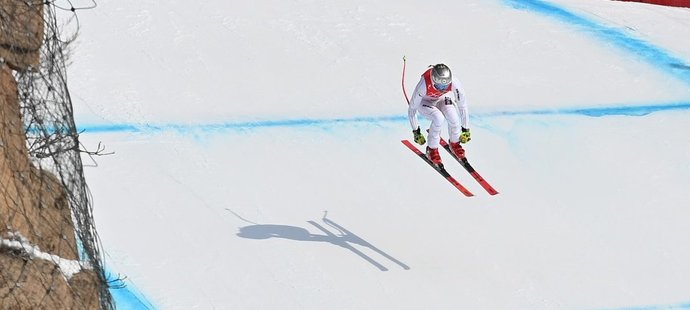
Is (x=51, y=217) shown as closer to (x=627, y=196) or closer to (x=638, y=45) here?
(x=627, y=196)

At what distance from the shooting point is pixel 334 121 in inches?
595

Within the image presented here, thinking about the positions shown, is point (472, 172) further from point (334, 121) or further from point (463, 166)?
point (334, 121)

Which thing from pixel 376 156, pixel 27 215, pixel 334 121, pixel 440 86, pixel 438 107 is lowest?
pixel 376 156

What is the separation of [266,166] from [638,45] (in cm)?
576

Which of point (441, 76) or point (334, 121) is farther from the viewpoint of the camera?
point (334, 121)

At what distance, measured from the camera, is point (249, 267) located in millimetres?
12570

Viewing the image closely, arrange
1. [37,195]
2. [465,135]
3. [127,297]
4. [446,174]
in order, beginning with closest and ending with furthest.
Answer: [37,195] → [127,297] → [465,135] → [446,174]

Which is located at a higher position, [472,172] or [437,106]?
[437,106]

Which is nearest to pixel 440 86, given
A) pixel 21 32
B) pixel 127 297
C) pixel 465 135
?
pixel 465 135

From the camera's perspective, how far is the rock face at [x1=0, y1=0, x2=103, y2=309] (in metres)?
8.14

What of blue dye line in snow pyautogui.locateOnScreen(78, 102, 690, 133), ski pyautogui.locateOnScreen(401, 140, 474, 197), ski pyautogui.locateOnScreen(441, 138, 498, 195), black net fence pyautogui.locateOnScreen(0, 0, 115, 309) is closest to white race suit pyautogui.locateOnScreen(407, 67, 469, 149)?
ski pyautogui.locateOnScreen(401, 140, 474, 197)

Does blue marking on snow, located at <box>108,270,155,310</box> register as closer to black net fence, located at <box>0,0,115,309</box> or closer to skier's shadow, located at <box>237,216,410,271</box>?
skier's shadow, located at <box>237,216,410,271</box>

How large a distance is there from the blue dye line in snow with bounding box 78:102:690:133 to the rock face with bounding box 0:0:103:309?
17.8 feet

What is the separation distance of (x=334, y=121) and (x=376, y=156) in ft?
2.70
